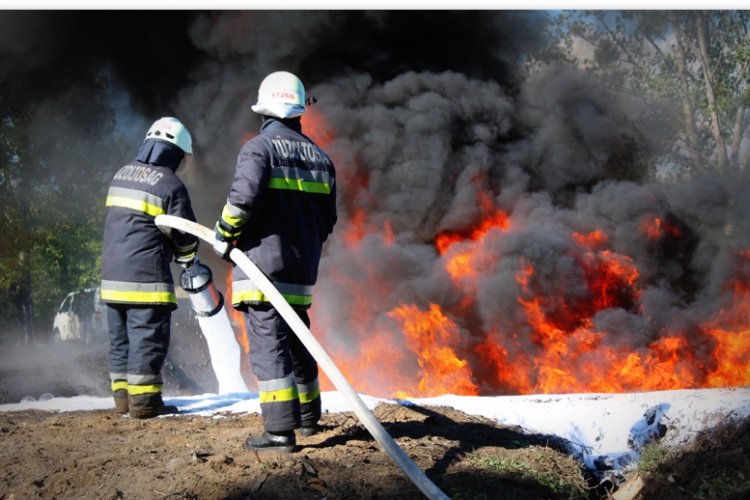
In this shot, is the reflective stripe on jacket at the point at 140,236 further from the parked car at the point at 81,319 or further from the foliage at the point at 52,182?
the parked car at the point at 81,319

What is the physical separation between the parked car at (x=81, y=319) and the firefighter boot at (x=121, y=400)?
163 inches

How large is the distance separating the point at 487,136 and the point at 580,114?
1.27 m

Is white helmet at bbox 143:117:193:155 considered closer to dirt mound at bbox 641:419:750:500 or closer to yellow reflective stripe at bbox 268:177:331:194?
yellow reflective stripe at bbox 268:177:331:194

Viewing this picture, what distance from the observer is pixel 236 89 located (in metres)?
7.02

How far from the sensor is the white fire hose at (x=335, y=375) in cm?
200

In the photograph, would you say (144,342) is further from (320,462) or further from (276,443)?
(320,462)

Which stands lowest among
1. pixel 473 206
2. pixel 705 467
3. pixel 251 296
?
pixel 705 467

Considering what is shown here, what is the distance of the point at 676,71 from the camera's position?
23.4 feet

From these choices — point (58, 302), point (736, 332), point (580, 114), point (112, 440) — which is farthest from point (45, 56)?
point (736, 332)

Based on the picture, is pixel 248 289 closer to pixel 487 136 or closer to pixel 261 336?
pixel 261 336

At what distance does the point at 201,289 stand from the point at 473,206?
4262 millimetres

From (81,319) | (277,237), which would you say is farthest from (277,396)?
(81,319)

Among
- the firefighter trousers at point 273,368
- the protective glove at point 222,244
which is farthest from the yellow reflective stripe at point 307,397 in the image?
the protective glove at point 222,244

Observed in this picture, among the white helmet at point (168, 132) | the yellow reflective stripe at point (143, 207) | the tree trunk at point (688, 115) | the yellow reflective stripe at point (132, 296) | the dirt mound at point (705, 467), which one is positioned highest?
the tree trunk at point (688, 115)
